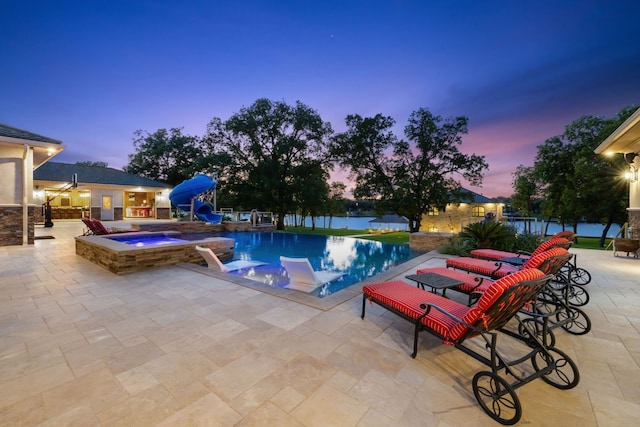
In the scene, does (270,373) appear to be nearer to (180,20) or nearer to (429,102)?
(180,20)

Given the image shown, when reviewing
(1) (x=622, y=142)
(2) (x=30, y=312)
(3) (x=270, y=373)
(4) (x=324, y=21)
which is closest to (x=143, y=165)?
(4) (x=324, y=21)

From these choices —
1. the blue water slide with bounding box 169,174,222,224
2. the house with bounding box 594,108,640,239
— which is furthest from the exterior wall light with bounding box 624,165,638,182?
the blue water slide with bounding box 169,174,222,224

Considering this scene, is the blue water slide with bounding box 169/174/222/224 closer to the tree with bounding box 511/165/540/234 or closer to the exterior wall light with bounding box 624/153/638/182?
the exterior wall light with bounding box 624/153/638/182

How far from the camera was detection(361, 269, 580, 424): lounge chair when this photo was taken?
190 centimetres

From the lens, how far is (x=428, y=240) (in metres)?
11.4

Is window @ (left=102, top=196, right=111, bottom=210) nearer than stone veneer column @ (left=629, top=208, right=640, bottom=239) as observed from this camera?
No

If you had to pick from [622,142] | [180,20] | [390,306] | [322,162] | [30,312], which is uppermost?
[180,20]

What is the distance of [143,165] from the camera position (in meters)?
33.4

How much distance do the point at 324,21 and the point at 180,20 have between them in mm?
7628

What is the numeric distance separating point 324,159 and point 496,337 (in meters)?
23.8

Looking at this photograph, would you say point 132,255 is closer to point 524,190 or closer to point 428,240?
point 428,240

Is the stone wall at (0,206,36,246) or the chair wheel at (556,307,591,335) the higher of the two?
the stone wall at (0,206,36,246)

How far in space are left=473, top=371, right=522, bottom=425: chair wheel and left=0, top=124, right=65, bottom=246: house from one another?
1440cm

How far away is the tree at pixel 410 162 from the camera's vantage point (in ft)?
64.4
